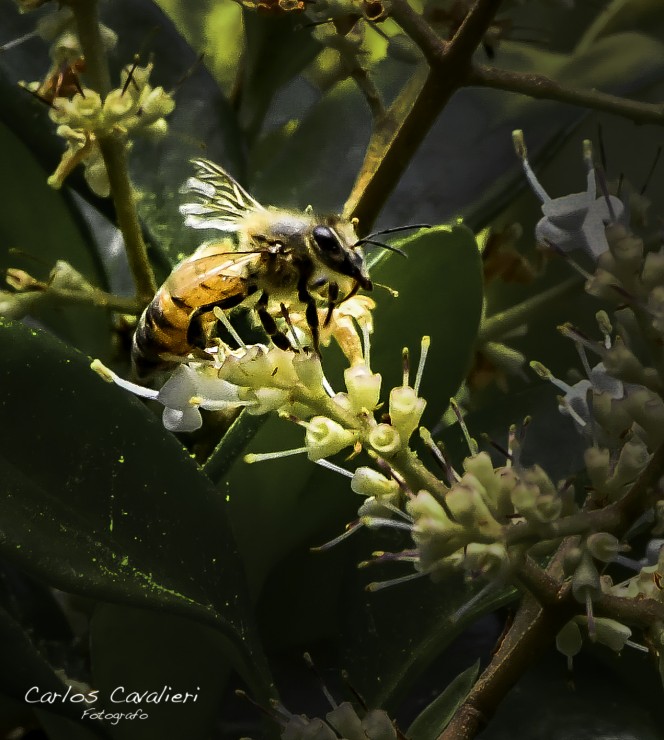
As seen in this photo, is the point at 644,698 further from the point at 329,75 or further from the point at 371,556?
the point at 329,75

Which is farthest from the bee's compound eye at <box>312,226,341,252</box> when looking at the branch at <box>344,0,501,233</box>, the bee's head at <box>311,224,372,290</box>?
the branch at <box>344,0,501,233</box>

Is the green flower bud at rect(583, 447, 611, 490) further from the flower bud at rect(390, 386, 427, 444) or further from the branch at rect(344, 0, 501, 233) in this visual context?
the branch at rect(344, 0, 501, 233)

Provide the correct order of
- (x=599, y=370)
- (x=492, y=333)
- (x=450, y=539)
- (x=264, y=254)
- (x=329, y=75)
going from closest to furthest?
(x=450, y=539), (x=599, y=370), (x=264, y=254), (x=492, y=333), (x=329, y=75)

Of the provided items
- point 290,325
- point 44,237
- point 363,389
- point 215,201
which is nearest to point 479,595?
point 363,389

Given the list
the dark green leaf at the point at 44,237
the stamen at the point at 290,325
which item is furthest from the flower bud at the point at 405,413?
the dark green leaf at the point at 44,237

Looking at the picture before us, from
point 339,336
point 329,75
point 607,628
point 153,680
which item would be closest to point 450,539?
point 607,628

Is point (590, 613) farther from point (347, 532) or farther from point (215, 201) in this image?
point (215, 201)
